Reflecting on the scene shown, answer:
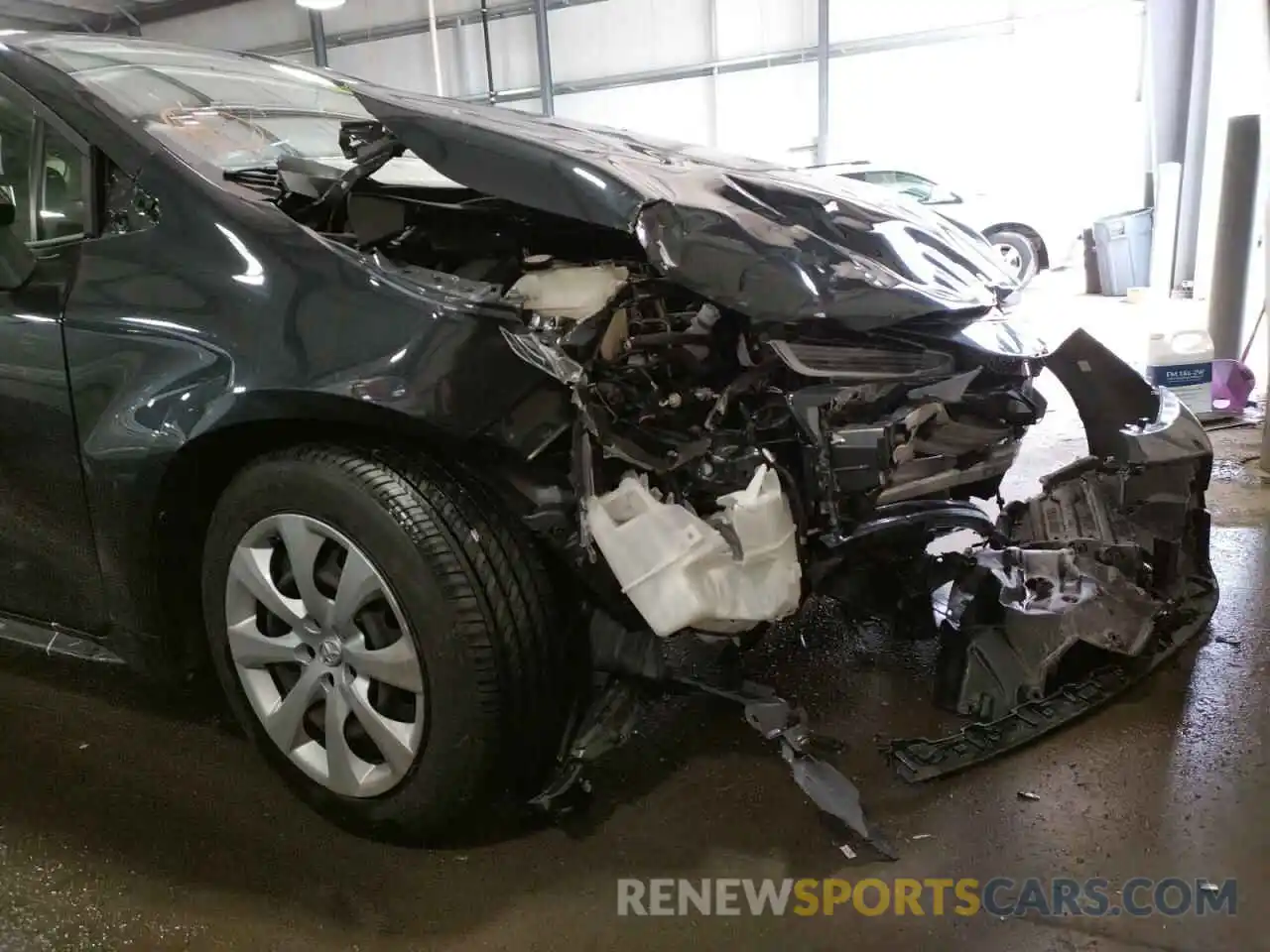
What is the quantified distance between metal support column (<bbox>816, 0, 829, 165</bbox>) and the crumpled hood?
30.3 ft

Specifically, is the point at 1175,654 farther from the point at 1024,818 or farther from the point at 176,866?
the point at 176,866

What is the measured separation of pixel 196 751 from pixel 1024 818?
5.54ft

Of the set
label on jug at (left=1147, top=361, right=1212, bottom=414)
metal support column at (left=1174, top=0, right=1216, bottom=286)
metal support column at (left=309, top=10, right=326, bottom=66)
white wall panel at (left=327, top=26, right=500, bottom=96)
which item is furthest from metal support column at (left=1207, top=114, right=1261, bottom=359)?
metal support column at (left=309, top=10, right=326, bottom=66)

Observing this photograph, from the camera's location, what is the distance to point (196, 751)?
2.05 metres

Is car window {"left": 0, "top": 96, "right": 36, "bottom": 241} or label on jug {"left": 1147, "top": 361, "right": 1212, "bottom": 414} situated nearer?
car window {"left": 0, "top": 96, "right": 36, "bottom": 241}

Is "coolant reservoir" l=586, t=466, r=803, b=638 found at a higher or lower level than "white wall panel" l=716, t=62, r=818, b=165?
lower

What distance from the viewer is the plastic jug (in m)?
4.34

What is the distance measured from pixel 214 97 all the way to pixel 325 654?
4.75ft

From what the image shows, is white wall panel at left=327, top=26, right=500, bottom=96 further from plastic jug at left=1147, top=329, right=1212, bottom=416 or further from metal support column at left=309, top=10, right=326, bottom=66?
plastic jug at left=1147, top=329, right=1212, bottom=416

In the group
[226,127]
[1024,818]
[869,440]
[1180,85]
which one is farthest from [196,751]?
[1180,85]

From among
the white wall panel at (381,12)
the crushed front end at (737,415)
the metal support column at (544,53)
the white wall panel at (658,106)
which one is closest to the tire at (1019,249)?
the white wall panel at (658,106)

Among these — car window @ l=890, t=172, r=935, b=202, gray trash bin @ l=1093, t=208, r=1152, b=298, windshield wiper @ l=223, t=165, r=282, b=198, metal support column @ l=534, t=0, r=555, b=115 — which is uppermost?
metal support column @ l=534, t=0, r=555, b=115

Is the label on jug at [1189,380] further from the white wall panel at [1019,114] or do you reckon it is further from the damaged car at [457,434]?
the white wall panel at [1019,114]

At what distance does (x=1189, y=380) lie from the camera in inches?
174
